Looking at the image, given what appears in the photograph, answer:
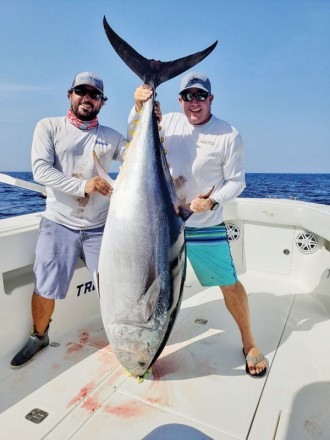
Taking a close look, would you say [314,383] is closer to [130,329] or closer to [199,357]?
[199,357]

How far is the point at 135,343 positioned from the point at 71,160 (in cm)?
126

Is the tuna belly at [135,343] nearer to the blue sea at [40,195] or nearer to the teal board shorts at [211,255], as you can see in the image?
the teal board shorts at [211,255]

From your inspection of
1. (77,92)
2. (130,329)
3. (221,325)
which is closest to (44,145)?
(77,92)

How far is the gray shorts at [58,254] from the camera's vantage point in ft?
7.11

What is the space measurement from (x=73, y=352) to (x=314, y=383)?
155 centimetres

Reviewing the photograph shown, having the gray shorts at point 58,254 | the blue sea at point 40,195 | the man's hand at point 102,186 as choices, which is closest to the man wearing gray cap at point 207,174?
the man's hand at point 102,186

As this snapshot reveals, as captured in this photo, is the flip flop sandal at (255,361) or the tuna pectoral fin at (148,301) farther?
the flip flop sandal at (255,361)

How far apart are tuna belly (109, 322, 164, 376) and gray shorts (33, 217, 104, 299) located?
842 mm

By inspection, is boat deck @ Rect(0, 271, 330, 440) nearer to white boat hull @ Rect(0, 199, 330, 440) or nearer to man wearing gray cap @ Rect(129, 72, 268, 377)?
white boat hull @ Rect(0, 199, 330, 440)

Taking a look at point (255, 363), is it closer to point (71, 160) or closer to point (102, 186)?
point (102, 186)

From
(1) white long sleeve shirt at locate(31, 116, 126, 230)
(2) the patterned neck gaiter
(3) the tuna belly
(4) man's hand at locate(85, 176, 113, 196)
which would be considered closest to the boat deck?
(3) the tuna belly

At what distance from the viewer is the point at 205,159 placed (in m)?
2.19

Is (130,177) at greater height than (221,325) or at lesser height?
greater

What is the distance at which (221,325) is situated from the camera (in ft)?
9.21
